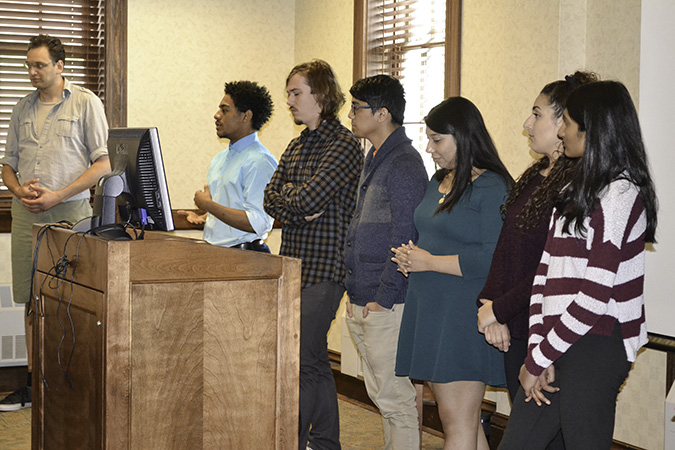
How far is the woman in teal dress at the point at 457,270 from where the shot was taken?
7.69 ft

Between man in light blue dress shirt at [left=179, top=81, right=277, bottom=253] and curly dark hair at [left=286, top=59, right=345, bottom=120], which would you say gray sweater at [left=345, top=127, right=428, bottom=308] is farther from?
man in light blue dress shirt at [left=179, top=81, right=277, bottom=253]

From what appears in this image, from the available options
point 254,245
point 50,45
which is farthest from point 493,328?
point 50,45

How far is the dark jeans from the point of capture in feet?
9.70

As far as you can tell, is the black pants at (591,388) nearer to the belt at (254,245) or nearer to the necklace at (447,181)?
the necklace at (447,181)

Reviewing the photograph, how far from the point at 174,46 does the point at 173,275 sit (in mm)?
3048

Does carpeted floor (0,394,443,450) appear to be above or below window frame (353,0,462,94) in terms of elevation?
below

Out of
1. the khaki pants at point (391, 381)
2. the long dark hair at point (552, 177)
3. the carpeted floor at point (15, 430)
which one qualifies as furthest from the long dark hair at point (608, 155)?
the carpeted floor at point (15, 430)

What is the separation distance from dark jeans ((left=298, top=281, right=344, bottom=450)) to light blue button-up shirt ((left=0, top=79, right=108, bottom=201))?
1651 millimetres

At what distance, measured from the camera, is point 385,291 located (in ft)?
8.75

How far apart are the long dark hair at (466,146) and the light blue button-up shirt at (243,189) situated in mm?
1067

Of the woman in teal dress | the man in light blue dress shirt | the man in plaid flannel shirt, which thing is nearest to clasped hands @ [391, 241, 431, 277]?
the woman in teal dress

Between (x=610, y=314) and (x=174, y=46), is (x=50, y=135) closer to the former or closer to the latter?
(x=174, y=46)

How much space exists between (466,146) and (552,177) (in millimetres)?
386

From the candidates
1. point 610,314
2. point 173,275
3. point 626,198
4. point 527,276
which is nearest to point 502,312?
point 527,276
